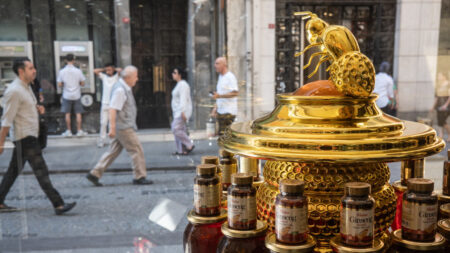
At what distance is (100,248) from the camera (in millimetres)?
2703

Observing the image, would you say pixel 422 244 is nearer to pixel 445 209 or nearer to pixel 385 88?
pixel 445 209

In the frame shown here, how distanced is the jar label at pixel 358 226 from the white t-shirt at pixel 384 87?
2.64 metres

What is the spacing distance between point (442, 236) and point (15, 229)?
3.15 m

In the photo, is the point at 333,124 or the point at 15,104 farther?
the point at 15,104

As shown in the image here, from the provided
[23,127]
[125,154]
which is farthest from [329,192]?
[125,154]

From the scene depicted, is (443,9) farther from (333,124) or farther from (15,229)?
(15,229)

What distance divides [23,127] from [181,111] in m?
2.38

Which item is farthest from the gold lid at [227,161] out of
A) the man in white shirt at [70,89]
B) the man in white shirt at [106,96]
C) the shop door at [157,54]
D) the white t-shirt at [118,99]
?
the shop door at [157,54]

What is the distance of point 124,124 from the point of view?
4.04m

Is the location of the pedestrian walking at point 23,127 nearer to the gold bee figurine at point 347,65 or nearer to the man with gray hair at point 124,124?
the man with gray hair at point 124,124

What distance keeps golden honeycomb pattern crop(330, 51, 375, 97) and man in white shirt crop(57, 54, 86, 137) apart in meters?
5.84

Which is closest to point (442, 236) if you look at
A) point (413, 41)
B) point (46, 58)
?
point (413, 41)

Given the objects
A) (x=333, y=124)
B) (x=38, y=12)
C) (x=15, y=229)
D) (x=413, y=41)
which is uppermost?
(x=38, y=12)

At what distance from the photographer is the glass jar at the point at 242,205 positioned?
96 cm
